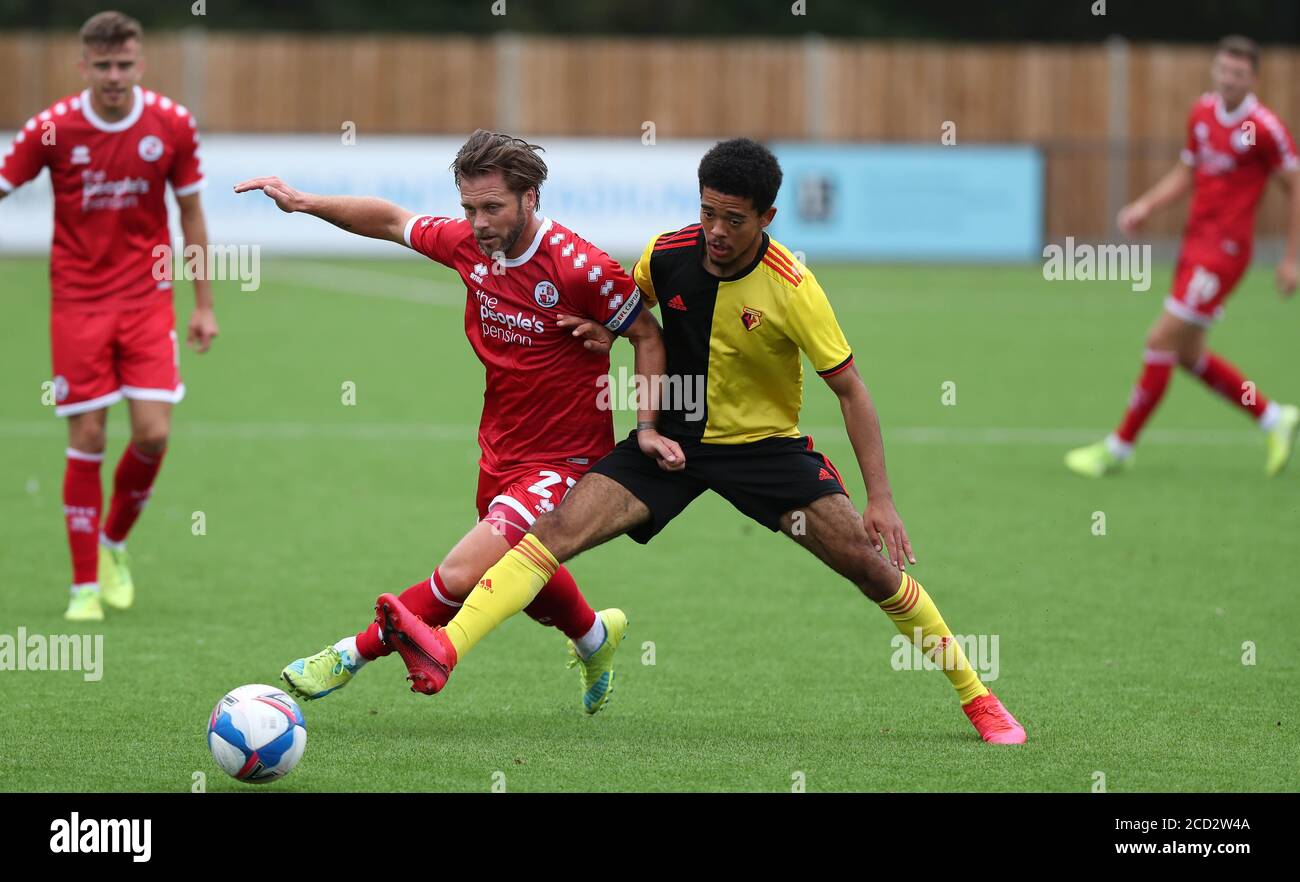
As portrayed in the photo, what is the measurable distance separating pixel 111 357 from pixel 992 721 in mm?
3867

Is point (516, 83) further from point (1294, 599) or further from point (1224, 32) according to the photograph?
point (1294, 599)

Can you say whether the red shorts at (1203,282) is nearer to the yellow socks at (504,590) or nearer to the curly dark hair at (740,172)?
the curly dark hair at (740,172)

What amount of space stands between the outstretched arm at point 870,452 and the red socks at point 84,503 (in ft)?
11.4

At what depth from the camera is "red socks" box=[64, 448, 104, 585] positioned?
7.48 meters

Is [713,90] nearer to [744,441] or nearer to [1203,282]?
[1203,282]

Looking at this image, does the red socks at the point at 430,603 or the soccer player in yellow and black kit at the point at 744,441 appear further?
the red socks at the point at 430,603

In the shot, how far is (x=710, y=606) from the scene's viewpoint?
7.81 metres

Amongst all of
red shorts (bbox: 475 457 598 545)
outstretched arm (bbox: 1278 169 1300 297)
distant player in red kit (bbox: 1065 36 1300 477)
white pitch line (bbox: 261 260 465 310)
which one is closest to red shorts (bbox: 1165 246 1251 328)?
distant player in red kit (bbox: 1065 36 1300 477)

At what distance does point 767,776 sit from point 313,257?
2159 cm

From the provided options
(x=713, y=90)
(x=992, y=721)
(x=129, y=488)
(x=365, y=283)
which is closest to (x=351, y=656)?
(x=992, y=721)

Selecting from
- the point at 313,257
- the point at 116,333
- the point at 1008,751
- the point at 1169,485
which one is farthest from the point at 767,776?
the point at 313,257

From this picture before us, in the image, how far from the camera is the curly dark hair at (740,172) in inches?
206

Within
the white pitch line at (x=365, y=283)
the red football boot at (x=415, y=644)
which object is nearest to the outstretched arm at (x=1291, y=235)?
the red football boot at (x=415, y=644)

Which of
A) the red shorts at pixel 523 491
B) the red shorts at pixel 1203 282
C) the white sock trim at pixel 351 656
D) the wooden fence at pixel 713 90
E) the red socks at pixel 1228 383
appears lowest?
the white sock trim at pixel 351 656
